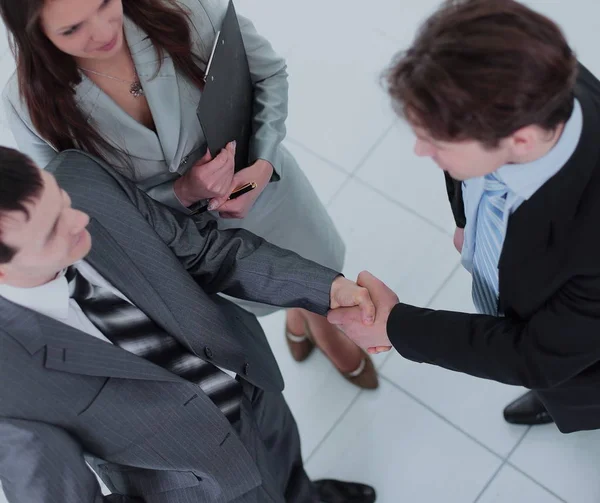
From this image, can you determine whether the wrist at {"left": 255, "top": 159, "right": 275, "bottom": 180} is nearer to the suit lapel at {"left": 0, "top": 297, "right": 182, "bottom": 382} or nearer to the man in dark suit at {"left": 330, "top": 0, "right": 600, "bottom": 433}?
the man in dark suit at {"left": 330, "top": 0, "right": 600, "bottom": 433}

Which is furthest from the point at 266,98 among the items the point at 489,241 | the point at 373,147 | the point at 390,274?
the point at 373,147

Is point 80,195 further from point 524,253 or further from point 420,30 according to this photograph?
point 524,253

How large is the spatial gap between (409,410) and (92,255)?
1395 millimetres

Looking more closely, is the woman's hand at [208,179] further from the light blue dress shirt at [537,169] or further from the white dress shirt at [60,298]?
the light blue dress shirt at [537,169]

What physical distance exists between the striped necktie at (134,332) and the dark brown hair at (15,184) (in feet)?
0.67

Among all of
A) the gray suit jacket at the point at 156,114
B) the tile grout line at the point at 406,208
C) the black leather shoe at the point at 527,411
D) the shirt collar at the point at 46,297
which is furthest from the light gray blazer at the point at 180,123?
the black leather shoe at the point at 527,411

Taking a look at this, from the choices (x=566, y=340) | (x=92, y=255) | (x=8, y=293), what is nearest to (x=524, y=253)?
(x=566, y=340)

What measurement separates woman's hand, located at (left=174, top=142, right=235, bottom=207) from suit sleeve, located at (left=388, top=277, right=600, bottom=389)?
0.47 metres

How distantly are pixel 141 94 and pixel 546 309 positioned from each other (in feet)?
3.06

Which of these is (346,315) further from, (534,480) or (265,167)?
(534,480)

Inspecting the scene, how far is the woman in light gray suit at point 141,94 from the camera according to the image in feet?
4.84

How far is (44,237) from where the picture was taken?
132 cm

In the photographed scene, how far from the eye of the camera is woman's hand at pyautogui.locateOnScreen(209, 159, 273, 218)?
1786 millimetres

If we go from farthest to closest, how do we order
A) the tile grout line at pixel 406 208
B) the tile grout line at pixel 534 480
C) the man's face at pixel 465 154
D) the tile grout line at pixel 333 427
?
the tile grout line at pixel 406 208 < the tile grout line at pixel 333 427 < the tile grout line at pixel 534 480 < the man's face at pixel 465 154
